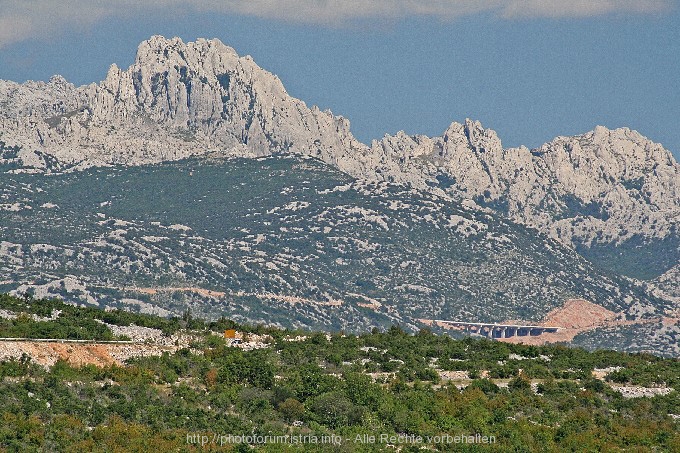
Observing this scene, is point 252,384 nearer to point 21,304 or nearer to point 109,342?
point 109,342

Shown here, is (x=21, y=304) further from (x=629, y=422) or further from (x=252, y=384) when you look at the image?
(x=629, y=422)

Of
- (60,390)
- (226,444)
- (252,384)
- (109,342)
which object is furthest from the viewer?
(109,342)

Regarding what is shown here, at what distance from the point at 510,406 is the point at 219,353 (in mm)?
19253

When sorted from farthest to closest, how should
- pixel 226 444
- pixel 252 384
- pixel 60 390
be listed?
pixel 252 384 → pixel 60 390 → pixel 226 444

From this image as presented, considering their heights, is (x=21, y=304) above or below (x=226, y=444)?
above

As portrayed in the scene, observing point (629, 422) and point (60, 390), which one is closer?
point (60, 390)

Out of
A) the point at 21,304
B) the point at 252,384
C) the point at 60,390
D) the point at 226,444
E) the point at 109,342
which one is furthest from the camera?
the point at 21,304

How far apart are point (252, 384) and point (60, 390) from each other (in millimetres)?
12483

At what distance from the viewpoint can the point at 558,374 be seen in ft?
340

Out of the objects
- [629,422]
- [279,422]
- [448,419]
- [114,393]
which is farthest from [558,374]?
[114,393]

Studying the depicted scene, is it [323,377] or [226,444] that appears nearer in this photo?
[226,444]

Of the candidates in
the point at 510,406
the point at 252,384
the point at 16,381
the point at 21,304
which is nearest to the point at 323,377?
the point at 252,384

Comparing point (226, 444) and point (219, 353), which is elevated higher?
point (219, 353)

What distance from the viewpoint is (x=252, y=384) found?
297 ft
